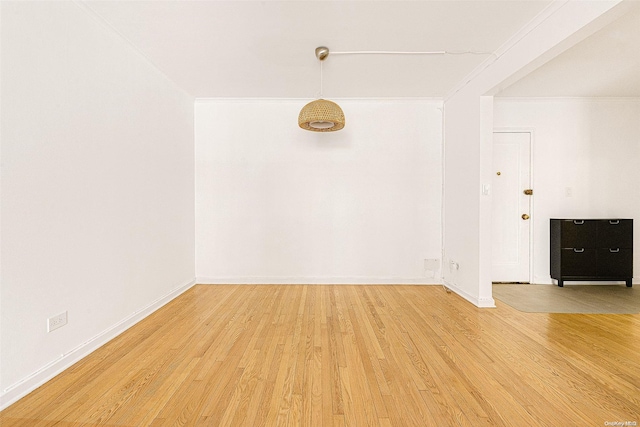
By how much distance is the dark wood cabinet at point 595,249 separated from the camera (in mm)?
4410

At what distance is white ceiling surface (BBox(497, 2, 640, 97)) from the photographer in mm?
2889

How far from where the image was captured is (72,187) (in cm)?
234

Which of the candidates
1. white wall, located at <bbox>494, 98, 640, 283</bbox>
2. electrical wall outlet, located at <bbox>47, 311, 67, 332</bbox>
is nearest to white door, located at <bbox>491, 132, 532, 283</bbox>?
white wall, located at <bbox>494, 98, 640, 283</bbox>

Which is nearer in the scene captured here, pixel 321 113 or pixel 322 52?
pixel 321 113

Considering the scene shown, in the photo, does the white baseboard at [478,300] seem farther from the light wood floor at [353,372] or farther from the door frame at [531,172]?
the door frame at [531,172]

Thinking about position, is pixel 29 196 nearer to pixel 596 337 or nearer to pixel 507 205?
pixel 596 337

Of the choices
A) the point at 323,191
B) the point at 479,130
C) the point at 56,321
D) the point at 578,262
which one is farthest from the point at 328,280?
the point at 578,262

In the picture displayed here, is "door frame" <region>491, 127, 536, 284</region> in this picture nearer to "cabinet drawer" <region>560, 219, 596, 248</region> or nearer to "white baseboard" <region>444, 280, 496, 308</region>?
"cabinet drawer" <region>560, 219, 596, 248</region>

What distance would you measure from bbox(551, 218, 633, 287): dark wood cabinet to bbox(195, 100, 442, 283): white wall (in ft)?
5.70

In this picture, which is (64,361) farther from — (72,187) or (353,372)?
(353,372)

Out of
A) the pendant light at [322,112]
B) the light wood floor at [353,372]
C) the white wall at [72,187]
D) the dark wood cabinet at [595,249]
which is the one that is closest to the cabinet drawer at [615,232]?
the dark wood cabinet at [595,249]

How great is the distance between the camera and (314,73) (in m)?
3.72

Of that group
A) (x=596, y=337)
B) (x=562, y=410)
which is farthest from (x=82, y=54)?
(x=596, y=337)

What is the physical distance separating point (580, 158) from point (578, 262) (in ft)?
5.16
